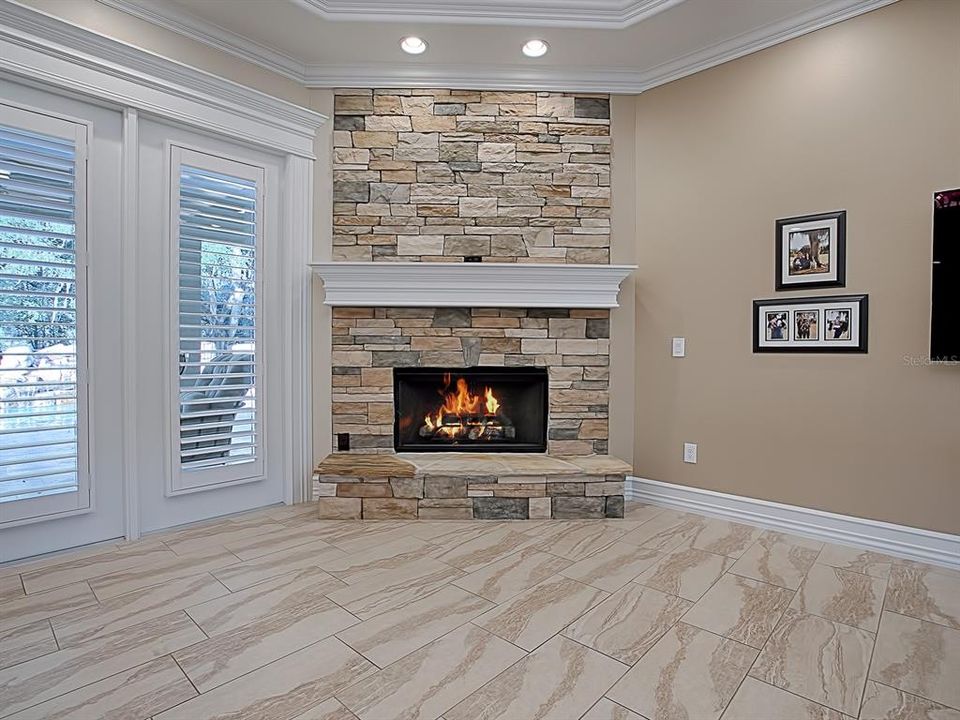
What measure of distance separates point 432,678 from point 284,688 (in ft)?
1.51

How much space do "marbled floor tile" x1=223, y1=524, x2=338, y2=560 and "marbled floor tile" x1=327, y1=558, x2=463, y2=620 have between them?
64 centimetres

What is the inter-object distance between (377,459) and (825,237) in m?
2.94

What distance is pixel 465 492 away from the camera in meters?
3.33

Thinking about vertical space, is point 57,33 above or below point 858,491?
above

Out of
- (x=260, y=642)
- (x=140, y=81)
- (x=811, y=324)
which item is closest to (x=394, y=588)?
(x=260, y=642)

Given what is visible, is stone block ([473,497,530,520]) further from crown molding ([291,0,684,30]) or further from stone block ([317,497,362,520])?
crown molding ([291,0,684,30])

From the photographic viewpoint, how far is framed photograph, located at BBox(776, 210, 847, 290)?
2.96 metres

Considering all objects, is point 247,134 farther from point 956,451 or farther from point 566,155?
point 956,451

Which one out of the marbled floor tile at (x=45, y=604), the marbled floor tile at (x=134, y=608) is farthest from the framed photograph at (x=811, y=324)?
the marbled floor tile at (x=45, y=604)

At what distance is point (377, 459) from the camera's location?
3500 mm

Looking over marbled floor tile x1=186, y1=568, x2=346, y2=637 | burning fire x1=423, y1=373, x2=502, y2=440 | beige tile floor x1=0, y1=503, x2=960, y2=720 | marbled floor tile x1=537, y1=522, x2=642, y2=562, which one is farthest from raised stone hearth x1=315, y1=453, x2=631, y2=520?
marbled floor tile x1=186, y1=568, x2=346, y2=637

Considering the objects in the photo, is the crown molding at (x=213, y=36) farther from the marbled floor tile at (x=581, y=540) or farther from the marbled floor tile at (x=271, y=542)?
the marbled floor tile at (x=581, y=540)

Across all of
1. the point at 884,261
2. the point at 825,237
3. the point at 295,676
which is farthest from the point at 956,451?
the point at 295,676
